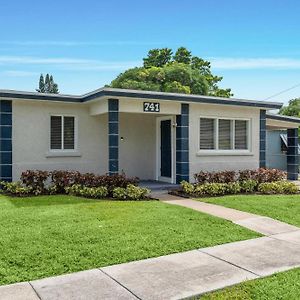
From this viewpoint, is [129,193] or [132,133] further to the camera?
[132,133]

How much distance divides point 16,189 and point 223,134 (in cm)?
765

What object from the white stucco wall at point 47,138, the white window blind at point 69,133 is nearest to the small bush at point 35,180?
the white stucco wall at point 47,138

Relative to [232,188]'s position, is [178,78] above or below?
above

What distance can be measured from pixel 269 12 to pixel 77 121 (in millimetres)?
8082

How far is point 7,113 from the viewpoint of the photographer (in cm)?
1260

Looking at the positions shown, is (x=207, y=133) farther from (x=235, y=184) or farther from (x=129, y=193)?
(x=129, y=193)

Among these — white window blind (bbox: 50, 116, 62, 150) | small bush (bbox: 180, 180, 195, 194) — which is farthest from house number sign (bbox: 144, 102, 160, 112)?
white window blind (bbox: 50, 116, 62, 150)

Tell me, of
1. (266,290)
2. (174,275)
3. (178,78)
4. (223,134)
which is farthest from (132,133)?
(178,78)

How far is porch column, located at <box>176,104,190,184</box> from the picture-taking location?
1384cm

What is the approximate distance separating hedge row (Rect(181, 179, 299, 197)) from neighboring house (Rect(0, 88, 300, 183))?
5.77 ft

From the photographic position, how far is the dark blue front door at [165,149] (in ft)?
48.6

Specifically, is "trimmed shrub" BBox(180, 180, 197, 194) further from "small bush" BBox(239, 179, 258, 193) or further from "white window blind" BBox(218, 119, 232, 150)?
"white window blind" BBox(218, 119, 232, 150)

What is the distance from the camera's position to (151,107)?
1312 cm

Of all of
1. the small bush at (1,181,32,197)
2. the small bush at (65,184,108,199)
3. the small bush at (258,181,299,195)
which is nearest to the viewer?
the small bush at (65,184,108,199)
